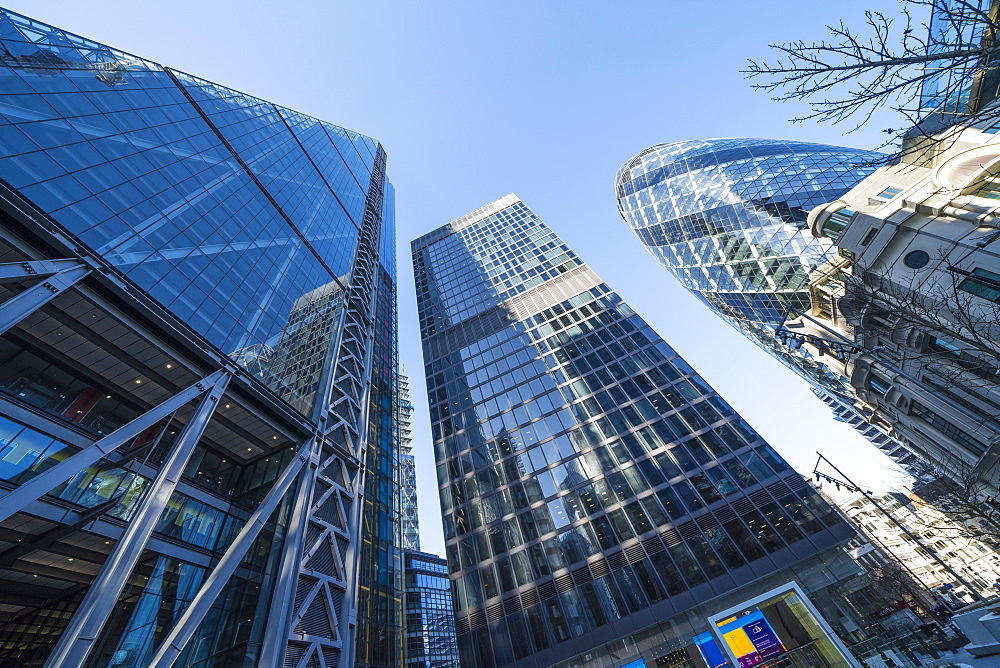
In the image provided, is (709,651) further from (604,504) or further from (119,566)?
(119,566)

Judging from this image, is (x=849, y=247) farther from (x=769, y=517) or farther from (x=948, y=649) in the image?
(x=948, y=649)

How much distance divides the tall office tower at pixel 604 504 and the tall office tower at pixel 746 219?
15.1 m

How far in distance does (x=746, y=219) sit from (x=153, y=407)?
52696mm

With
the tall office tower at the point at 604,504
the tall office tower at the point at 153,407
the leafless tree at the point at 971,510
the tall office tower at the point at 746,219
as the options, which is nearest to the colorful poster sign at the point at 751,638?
the tall office tower at the point at 604,504

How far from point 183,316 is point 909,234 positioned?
119ft

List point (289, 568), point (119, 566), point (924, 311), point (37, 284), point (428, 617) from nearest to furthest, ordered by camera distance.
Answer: point (119, 566) → point (37, 284) → point (924, 311) → point (289, 568) → point (428, 617)

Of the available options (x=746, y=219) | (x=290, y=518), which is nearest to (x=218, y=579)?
(x=290, y=518)

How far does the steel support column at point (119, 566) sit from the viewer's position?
35.6 feet

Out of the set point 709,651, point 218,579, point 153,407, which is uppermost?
point 153,407

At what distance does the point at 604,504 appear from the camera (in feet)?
97.5

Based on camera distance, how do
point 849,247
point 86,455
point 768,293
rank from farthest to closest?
point 768,293
point 849,247
point 86,455

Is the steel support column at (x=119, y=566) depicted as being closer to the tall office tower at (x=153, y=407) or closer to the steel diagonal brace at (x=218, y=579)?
the tall office tower at (x=153, y=407)

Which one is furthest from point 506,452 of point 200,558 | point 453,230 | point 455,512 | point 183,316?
point 453,230

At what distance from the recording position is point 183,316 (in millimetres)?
17781
